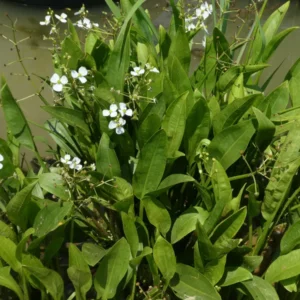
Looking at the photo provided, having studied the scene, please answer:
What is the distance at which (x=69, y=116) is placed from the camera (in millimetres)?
1288

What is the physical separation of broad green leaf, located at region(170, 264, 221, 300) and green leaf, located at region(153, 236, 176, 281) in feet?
0.14

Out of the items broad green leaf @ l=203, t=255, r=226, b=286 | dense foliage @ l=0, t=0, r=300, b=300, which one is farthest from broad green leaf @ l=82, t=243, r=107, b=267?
broad green leaf @ l=203, t=255, r=226, b=286

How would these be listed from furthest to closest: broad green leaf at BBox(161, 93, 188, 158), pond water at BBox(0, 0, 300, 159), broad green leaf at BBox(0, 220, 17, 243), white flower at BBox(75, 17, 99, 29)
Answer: pond water at BBox(0, 0, 300, 159)
white flower at BBox(75, 17, 99, 29)
broad green leaf at BBox(161, 93, 188, 158)
broad green leaf at BBox(0, 220, 17, 243)

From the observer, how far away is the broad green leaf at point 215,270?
1.16 meters

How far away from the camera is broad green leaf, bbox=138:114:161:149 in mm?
1228

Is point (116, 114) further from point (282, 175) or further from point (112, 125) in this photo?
point (282, 175)

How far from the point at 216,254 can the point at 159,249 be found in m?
0.12

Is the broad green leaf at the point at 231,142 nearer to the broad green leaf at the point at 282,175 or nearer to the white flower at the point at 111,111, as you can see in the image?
the broad green leaf at the point at 282,175

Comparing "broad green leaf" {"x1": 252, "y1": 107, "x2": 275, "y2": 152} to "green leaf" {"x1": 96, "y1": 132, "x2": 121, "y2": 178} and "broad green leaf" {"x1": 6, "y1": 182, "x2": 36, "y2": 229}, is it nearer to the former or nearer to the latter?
"green leaf" {"x1": 96, "y1": 132, "x2": 121, "y2": 178}

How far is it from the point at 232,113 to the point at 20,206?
527 mm

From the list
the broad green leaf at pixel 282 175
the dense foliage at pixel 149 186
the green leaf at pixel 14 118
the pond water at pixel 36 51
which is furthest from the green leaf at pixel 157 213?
the pond water at pixel 36 51

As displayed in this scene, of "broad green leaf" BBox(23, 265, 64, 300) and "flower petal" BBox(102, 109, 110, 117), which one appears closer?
"broad green leaf" BBox(23, 265, 64, 300)

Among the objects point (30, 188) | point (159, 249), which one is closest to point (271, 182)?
point (159, 249)

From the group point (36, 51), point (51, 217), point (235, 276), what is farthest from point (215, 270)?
point (36, 51)
